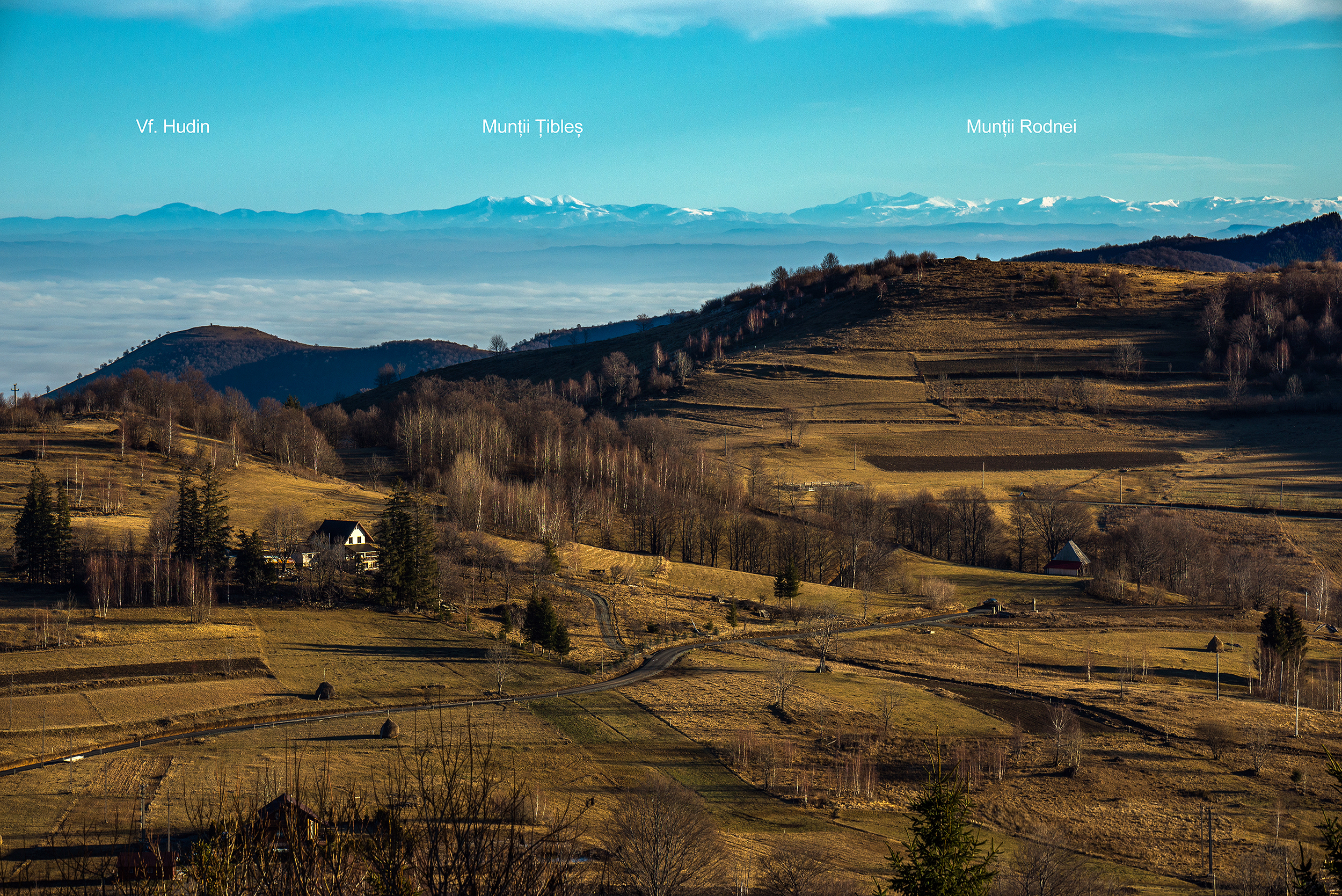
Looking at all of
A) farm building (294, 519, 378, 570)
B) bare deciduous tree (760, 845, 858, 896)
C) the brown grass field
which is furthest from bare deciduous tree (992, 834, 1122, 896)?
farm building (294, 519, 378, 570)

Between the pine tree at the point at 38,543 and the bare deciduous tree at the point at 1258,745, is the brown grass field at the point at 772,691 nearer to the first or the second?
the bare deciduous tree at the point at 1258,745

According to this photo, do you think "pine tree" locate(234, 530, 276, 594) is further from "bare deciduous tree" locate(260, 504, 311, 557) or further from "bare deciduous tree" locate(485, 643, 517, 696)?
"bare deciduous tree" locate(485, 643, 517, 696)

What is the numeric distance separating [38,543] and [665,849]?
59575 mm

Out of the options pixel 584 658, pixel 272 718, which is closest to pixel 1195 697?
pixel 584 658

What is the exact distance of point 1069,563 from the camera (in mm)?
106188

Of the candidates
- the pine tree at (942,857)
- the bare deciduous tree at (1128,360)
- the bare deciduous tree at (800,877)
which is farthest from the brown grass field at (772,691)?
the bare deciduous tree at (1128,360)

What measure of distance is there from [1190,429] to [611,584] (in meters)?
100

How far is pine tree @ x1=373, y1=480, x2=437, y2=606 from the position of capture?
7925 centimetres

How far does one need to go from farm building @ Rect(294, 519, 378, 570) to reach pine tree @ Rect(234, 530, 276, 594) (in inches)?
154

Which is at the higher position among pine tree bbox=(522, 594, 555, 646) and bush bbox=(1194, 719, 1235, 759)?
pine tree bbox=(522, 594, 555, 646)

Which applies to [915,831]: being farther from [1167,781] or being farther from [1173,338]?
[1173,338]

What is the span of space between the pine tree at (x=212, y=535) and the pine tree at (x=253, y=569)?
5.16 feet

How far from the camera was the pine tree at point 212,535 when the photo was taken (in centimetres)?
7844

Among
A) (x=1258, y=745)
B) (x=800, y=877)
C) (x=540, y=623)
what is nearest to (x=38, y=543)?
(x=540, y=623)
